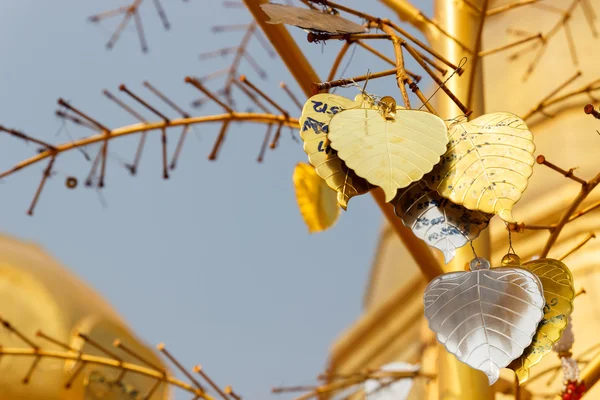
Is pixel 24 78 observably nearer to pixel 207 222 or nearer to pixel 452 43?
pixel 207 222

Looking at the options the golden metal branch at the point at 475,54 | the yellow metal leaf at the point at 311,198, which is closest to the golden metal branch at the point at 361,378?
the yellow metal leaf at the point at 311,198

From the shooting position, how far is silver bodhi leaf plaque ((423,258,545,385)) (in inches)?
33.2

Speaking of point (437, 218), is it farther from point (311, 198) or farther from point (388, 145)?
point (311, 198)

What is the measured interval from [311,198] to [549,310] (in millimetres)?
649

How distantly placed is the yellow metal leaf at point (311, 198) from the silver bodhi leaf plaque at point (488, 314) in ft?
2.04

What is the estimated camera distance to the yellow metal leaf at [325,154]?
845mm

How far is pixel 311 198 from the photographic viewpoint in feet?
4.93

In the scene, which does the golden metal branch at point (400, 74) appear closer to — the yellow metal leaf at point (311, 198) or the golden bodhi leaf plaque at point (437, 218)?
the golden bodhi leaf plaque at point (437, 218)

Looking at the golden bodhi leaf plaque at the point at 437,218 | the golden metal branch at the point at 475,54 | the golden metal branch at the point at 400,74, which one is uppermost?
the golden metal branch at the point at 475,54

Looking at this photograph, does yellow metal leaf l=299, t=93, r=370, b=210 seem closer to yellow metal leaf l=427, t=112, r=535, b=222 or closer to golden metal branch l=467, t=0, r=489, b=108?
yellow metal leaf l=427, t=112, r=535, b=222

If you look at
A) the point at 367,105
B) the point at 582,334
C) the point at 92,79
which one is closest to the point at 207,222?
the point at 92,79

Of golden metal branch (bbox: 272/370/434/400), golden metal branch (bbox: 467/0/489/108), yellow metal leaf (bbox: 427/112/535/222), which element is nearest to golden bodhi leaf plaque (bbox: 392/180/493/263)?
yellow metal leaf (bbox: 427/112/535/222)

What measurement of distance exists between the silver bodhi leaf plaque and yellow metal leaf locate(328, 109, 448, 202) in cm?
14

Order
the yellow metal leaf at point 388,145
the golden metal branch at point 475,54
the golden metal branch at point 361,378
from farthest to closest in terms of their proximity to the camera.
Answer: the golden metal branch at point 361,378
the golden metal branch at point 475,54
the yellow metal leaf at point 388,145
